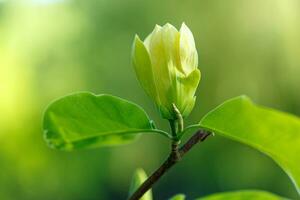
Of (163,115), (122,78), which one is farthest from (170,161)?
(122,78)

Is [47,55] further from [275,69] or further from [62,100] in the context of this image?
[62,100]

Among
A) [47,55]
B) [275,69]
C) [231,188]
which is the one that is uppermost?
[47,55]

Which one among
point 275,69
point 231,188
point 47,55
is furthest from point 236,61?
point 47,55

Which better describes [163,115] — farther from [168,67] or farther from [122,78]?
[122,78]

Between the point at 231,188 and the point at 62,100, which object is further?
the point at 231,188

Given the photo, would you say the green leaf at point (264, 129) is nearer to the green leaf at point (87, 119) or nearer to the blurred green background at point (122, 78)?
the green leaf at point (87, 119)
